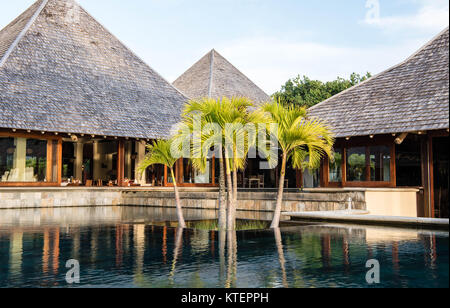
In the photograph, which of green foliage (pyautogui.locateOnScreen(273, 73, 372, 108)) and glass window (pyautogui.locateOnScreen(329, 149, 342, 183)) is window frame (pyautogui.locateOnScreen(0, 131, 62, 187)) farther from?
green foliage (pyautogui.locateOnScreen(273, 73, 372, 108))

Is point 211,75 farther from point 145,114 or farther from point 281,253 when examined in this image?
point 281,253

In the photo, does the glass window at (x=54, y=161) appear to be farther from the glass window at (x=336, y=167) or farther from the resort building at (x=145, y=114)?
the glass window at (x=336, y=167)

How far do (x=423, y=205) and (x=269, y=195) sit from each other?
491cm

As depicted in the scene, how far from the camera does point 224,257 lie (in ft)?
23.4

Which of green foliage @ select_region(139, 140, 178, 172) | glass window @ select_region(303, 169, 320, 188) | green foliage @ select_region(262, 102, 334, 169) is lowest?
glass window @ select_region(303, 169, 320, 188)

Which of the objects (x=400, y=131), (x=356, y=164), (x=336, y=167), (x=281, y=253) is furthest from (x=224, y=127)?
(x=336, y=167)

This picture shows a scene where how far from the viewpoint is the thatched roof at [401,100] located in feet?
53.2

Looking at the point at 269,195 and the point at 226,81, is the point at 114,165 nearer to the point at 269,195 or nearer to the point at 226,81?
the point at 226,81

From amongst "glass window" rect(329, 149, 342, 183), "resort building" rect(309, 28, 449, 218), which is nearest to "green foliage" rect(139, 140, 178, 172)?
"resort building" rect(309, 28, 449, 218)

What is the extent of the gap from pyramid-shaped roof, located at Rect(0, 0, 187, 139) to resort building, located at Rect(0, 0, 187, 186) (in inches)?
1.9

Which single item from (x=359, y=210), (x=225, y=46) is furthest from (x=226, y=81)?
(x=359, y=210)

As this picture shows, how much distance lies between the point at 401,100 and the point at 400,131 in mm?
1785

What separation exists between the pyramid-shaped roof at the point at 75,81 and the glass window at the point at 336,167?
9231mm

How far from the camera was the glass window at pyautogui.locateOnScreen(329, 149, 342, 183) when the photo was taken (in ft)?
64.3
